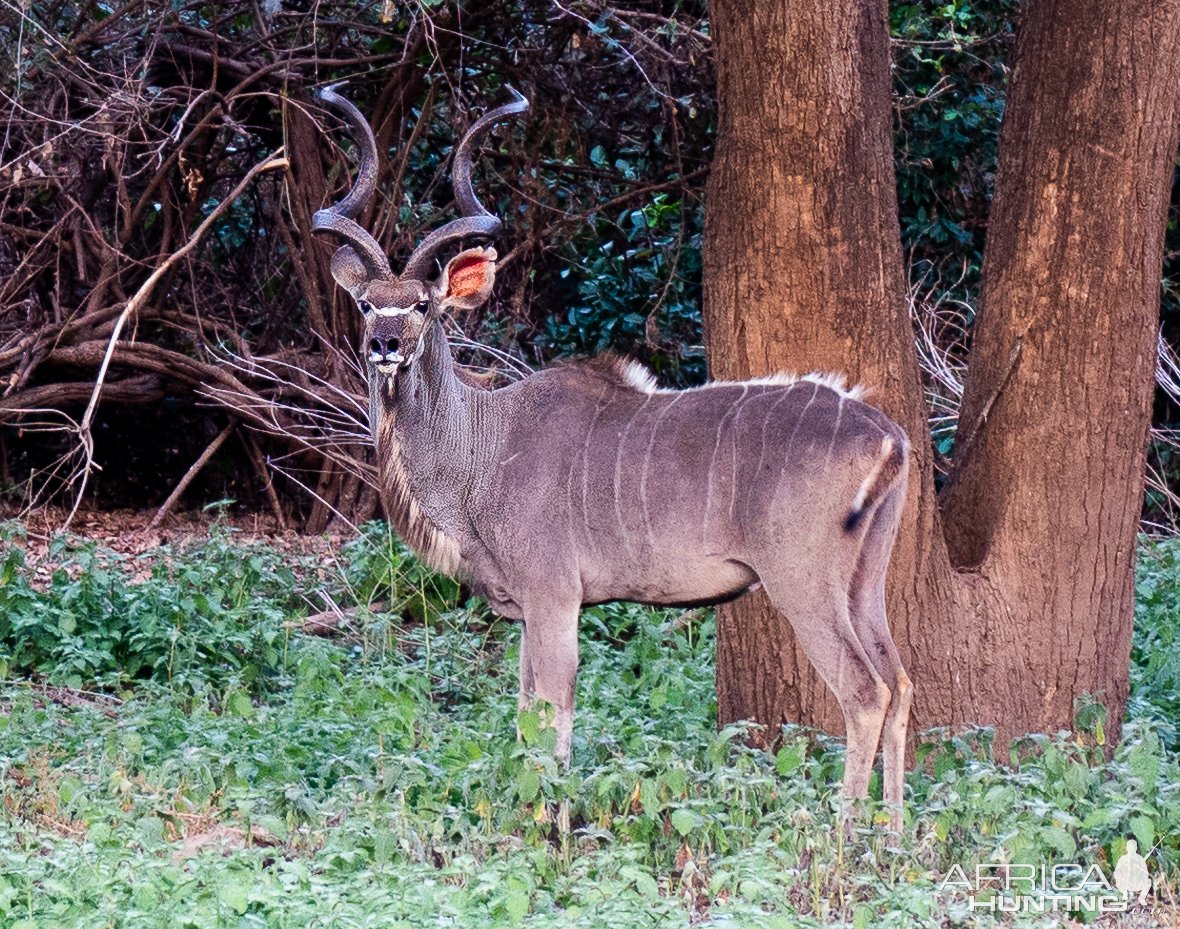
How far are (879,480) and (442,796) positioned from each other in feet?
4.94

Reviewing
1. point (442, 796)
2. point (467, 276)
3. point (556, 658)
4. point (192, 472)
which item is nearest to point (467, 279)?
point (467, 276)

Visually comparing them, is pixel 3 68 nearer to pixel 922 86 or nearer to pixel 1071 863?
pixel 922 86

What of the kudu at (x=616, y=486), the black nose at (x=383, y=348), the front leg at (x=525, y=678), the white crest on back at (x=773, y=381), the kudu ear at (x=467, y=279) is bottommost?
the front leg at (x=525, y=678)

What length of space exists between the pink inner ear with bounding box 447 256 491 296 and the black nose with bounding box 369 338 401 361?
0.35 m

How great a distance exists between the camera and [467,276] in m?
5.28

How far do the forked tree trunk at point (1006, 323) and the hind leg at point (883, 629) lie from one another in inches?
13.3

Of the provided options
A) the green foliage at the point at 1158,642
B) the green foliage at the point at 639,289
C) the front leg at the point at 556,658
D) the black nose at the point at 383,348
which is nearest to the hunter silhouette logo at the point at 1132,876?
the green foliage at the point at 1158,642

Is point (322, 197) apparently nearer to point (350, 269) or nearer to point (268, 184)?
point (268, 184)

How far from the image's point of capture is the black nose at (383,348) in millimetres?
4961

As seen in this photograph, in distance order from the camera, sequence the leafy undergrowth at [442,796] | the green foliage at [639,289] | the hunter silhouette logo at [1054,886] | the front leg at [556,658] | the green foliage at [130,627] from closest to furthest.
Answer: the leafy undergrowth at [442,796] < the hunter silhouette logo at [1054,886] < the front leg at [556,658] < the green foliage at [130,627] < the green foliage at [639,289]

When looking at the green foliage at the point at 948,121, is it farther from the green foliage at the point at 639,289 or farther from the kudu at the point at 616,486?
the kudu at the point at 616,486

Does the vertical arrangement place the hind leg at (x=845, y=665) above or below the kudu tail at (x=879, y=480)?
below

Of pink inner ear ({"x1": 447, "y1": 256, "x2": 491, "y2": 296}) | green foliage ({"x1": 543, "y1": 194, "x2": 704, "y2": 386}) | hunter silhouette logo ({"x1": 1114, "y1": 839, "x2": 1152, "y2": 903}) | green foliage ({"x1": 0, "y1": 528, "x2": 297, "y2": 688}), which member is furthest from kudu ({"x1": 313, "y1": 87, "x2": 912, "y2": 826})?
green foliage ({"x1": 543, "y1": 194, "x2": 704, "y2": 386})

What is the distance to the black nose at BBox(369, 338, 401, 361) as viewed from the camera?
4.96 meters
